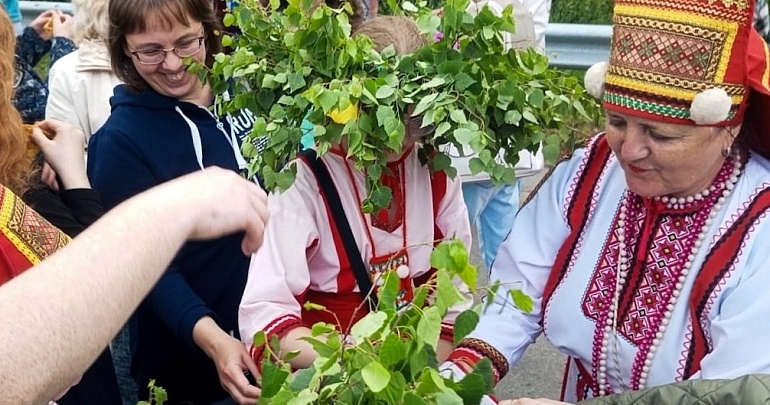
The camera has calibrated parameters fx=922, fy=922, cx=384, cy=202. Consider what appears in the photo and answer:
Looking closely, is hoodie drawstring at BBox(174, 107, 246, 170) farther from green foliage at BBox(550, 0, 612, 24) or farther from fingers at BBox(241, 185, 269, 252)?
green foliage at BBox(550, 0, 612, 24)

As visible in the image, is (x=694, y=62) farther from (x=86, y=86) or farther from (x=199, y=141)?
(x=86, y=86)

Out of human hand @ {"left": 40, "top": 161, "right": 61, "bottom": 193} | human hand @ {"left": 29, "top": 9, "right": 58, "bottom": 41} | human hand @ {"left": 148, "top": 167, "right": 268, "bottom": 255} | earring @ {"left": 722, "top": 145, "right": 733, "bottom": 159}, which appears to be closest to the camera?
human hand @ {"left": 148, "top": 167, "right": 268, "bottom": 255}

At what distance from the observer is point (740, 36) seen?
154 centimetres

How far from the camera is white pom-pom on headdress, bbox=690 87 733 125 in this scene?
150 cm

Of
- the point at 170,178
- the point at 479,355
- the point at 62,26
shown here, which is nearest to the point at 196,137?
the point at 170,178

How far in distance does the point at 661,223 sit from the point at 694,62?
30 cm

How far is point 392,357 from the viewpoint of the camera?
111 centimetres

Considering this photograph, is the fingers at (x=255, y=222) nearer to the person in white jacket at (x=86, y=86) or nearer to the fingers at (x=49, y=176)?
the fingers at (x=49, y=176)

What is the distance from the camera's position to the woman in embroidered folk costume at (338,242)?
175cm

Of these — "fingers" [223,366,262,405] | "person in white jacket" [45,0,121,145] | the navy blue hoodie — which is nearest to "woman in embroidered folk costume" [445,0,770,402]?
"fingers" [223,366,262,405]

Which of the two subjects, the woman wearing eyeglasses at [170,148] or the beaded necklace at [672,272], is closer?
the beaded necklace at [672,272]

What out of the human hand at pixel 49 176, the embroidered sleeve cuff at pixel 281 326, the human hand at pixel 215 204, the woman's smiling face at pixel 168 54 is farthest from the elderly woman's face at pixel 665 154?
the human hand at pixel 49 176

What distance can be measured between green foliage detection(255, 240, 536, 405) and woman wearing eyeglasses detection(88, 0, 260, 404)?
946 mm

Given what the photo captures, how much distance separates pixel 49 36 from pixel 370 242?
243 centimetres
